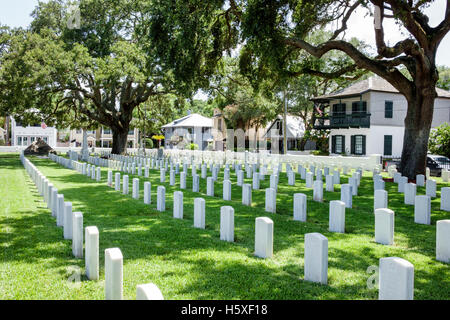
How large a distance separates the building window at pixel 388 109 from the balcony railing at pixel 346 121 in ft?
6.44

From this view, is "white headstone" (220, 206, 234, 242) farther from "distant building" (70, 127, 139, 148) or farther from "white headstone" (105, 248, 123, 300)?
"distant building" (70, 127, 139, 148)

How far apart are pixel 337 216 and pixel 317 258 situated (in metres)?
3.16

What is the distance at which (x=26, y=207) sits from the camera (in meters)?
10.4

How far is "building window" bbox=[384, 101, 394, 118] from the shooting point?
34.2m

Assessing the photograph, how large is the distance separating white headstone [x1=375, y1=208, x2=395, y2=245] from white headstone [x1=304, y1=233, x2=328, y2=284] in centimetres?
252

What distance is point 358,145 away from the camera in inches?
1364

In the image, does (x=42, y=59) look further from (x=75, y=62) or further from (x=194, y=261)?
(x=194, y=261)

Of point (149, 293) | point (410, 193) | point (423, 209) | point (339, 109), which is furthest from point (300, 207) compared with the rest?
point (339, 109)

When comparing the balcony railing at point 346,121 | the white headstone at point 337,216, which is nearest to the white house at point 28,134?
the balcony railing at point 346,121

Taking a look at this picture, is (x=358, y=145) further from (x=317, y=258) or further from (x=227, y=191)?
(x=317, y=258)

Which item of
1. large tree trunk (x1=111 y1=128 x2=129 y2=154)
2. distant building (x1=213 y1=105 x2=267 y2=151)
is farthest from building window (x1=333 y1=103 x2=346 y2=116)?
large tree trunk (x1=111 y1=128 x2=129 y2=154)

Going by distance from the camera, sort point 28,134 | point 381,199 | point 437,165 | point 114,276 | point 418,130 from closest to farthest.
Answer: point 114,276 → point 381,199 → point 418,130 → point 437,165 → point 28,134
